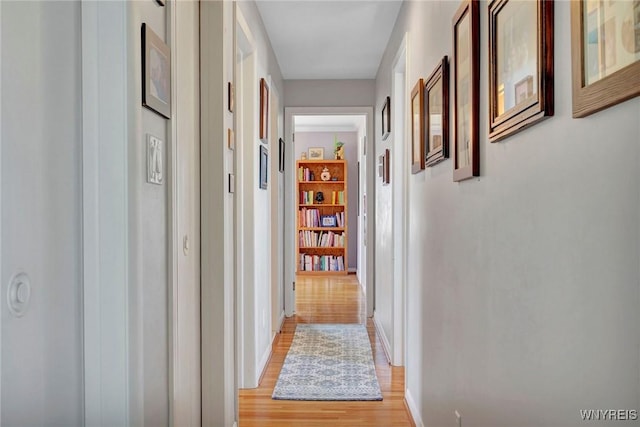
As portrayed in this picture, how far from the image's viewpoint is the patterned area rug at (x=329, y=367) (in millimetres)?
2938

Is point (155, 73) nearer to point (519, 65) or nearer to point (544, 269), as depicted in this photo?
point (519, 65)

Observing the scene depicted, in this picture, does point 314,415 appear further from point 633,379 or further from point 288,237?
point 288,237

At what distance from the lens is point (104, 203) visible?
1157 millimetres

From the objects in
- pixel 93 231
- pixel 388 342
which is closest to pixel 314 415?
pixel 388 342

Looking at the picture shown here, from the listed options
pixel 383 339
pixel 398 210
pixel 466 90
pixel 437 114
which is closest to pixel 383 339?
pixel 383 339

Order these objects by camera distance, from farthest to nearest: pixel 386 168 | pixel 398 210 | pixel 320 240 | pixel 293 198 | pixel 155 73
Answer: pixel 320 240 → pixel 293 198 → pixel 386 168 → pixel 398 210 → pixel 155 73

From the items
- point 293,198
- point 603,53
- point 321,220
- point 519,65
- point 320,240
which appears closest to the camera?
point 603,53

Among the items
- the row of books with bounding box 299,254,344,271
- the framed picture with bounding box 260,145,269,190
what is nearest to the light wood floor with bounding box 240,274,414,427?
the framed picture with bounding box 260,145,269,190

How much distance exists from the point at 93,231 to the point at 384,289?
126 inches

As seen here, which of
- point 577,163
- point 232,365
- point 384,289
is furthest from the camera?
point 384,289

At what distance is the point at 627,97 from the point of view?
2.26 feet

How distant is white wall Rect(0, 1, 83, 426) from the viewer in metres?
0.90

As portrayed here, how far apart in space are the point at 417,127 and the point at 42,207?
191cm

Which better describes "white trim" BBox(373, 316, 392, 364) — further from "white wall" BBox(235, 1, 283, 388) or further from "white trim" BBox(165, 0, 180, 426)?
"white trim" BBox(165, 0, 180, 426)
